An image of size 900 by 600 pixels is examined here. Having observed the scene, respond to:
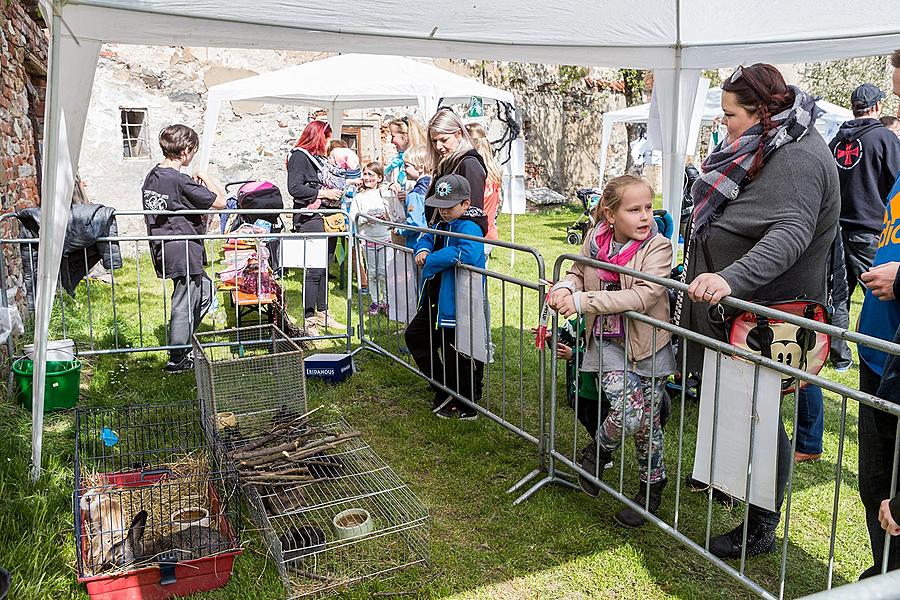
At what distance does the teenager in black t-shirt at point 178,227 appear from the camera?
581cm

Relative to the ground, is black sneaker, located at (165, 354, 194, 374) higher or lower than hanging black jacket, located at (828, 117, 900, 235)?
lower

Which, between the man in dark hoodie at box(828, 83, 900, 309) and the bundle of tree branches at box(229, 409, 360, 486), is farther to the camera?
the man in dark hoodie at box(828, 83, 900, 309)

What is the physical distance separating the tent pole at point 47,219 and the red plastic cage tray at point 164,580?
835mm

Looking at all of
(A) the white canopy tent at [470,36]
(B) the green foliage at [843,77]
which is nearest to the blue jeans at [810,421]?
(A) the white canopy tent at [470,36]

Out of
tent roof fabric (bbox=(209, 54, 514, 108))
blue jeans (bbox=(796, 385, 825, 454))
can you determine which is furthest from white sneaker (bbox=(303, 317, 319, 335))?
blue jeans (bbox=(796, 385, 825, 454))

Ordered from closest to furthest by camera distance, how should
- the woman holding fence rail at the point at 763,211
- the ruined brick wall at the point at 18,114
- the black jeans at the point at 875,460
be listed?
the black jeans at the point at 875,460, the woman holding fence rail at the point at 763,211, the ruined brick wall at the point at 18,114

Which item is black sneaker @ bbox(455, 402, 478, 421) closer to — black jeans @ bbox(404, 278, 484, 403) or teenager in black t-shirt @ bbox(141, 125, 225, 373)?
black jeans @ bbox(404, 278, 484, 403)

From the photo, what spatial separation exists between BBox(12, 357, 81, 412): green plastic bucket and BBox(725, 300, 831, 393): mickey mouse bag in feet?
14.1

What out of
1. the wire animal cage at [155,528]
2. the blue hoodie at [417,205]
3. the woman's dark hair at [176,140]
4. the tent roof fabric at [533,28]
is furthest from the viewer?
the blue hoodie at [417,205]

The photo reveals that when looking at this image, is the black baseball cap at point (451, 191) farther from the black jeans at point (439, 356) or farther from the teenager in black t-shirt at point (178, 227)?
the teenager in black t-shirt at point (178, 227)

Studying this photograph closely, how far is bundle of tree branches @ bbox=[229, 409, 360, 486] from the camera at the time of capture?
12.1 feet

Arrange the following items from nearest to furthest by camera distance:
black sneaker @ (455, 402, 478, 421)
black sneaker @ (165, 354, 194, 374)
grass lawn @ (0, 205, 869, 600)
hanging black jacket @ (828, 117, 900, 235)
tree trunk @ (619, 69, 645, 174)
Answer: grass lawn @ (0, 205, 869, 600), black sneaker @ (455, 402, 478, 421), hanging black jacket @ (828, 117, 900, 235), black sneaker @ (165, 354, 194, 374), tree trunk @ (619, 69, 645, 174)

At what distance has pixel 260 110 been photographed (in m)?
12.9

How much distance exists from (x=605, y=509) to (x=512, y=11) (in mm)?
2930
